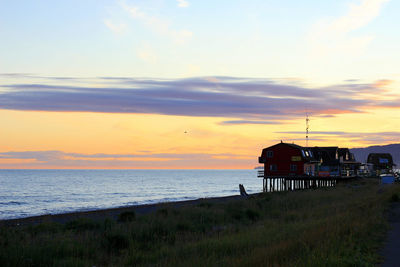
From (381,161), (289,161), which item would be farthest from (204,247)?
(381,161)

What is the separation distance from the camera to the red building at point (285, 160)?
81.4 m

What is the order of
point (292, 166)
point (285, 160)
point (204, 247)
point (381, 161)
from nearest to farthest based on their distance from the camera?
point (204, 247), point (292, 166), point (285, 160), point (381, 161)

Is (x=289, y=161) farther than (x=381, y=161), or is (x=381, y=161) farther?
(x=381, y=161)

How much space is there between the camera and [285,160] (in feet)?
271

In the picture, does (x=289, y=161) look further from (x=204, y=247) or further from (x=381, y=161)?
(x=381, y=161)

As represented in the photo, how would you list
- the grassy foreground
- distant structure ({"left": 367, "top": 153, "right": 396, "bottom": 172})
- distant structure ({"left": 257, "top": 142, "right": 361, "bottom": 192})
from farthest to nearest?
distant structure ({"left": 367, "top": 153, "right": 396, "bottom": 172}) → distant structure ({"left": 257, "top": 142, "right": 361, "bottom": 192}) → the grassy foreground

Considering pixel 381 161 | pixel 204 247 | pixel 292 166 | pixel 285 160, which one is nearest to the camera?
pixel 204 247

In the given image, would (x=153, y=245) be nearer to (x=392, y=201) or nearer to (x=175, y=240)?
(x=175, y=240)

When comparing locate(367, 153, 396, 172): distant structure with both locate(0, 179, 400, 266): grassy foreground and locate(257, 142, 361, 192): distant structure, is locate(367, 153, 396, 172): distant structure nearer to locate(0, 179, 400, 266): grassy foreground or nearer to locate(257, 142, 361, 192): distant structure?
locate(257, 142, 361, 192): distant structure

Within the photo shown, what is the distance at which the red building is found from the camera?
81.4 m

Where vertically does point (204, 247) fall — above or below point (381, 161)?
below

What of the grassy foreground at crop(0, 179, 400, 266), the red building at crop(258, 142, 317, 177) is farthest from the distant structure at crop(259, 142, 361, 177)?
the grassy foreground at crop(0, 179, 400, 266)

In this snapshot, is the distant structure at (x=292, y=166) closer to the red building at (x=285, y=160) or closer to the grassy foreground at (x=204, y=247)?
the red building at (x=285, y=160)

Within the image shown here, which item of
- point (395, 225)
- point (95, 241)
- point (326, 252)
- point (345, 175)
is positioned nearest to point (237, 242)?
point (326, 252)
